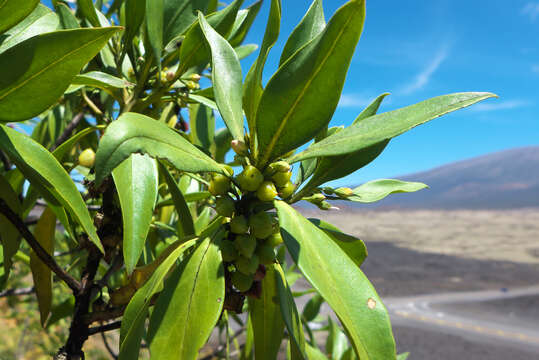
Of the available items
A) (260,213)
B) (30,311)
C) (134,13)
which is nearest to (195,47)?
(134,13)

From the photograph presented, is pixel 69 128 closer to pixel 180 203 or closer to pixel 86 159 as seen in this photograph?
pixel 86 159

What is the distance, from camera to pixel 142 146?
37cm

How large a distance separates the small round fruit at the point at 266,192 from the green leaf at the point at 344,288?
5 centimetres

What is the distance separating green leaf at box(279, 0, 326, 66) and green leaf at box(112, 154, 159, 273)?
25 centimetres

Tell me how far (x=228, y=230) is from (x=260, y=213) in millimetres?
67

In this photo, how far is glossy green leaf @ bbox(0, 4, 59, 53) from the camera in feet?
1.72

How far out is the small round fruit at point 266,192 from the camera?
19.3 inches

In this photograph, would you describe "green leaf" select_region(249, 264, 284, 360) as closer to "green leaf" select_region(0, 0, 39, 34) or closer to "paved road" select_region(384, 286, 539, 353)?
"green leaf" select_region(0, 0, 39, 34)

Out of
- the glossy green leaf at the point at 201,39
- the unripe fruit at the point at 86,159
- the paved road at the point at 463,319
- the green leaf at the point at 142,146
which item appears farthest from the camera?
the paved road at the point at 463,319

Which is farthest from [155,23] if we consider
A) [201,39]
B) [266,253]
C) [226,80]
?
[266,253]

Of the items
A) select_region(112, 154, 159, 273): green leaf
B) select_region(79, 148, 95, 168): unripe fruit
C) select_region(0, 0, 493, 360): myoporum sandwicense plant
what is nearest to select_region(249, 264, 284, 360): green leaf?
select_region(0, 0, 493, 360): myoporum sandwicense plant

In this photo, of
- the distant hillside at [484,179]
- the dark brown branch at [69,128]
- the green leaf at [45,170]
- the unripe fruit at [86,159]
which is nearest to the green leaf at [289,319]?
the green leaf at [45,170]

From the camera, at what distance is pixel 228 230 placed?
0.55 meters

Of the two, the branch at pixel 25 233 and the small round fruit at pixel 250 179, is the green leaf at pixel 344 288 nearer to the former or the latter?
the small round fruit at pixel 250 179
